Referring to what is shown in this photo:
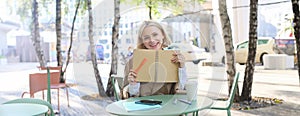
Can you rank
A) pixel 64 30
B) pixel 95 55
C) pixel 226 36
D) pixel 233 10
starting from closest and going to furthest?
pixel 95 55 < pixel 226 36 < pixel 64 30 < pixel 233 10

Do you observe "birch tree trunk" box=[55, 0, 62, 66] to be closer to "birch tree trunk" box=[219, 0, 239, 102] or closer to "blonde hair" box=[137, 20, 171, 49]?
"birch tree trunk" box=[219, 0, 239, 102]

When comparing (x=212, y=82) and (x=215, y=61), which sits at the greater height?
(x=215, y=61)

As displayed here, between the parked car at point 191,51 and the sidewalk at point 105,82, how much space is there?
64mm

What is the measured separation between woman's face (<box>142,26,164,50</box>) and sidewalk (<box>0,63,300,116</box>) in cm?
23

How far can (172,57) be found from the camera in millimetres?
1595

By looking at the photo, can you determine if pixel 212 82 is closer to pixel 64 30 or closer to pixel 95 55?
pixel 95 55

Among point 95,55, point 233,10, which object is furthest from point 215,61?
point 233,10

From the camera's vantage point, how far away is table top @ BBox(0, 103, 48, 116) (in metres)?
1.64

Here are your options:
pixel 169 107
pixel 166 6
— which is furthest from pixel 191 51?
pixel 166 6

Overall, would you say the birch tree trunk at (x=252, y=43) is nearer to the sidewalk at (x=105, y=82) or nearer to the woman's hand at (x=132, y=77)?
the sidewalk at (x=105, y=82)

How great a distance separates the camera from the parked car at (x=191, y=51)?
5.72ft

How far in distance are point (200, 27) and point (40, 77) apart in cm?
210

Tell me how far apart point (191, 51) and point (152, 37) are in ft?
0.75

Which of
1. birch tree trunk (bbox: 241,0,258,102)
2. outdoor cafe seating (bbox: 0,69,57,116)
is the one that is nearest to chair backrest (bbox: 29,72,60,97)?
outdoor cafe seating (bbox: 0,69,57,116)
